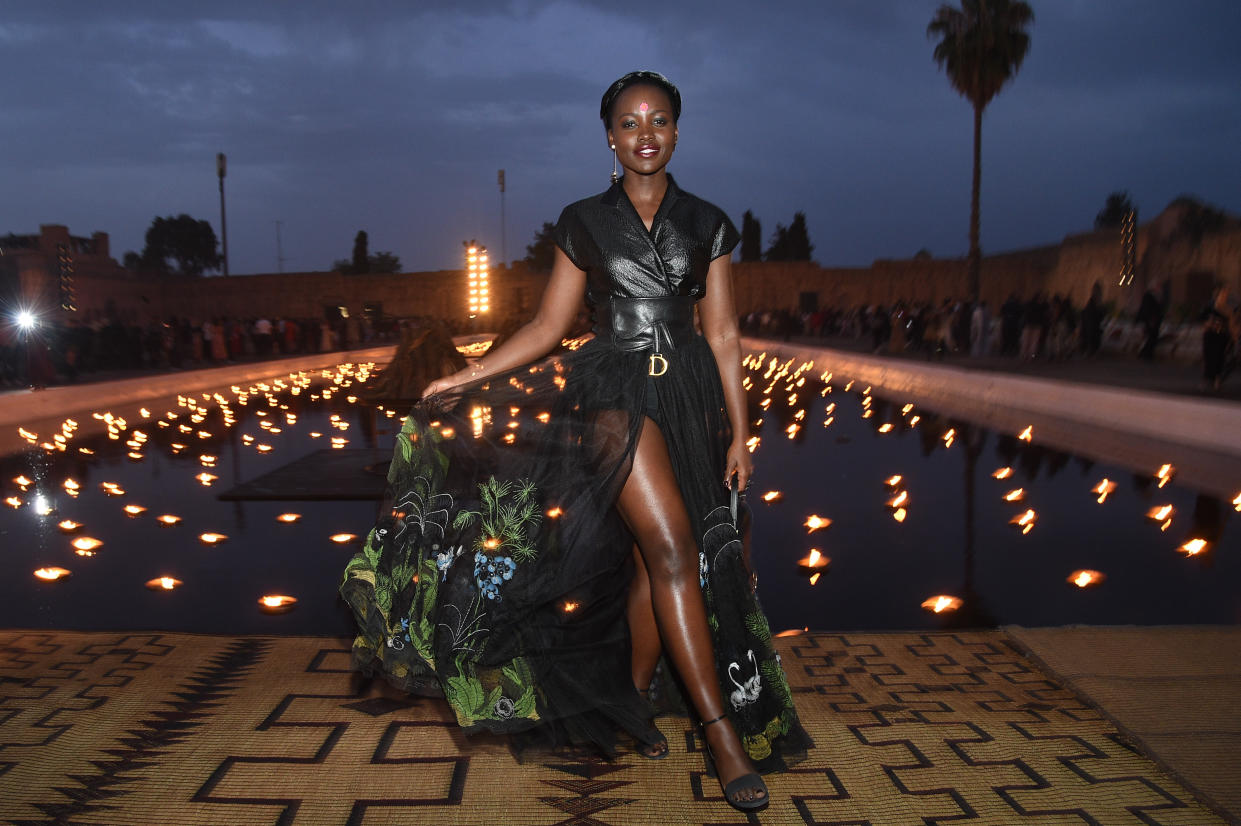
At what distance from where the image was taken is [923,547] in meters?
5.06

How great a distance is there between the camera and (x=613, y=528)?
8.38 feet

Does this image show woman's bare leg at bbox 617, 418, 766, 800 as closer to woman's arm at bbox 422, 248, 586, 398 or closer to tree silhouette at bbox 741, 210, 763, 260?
woman's arm at bbox 422, 248, 586, 398

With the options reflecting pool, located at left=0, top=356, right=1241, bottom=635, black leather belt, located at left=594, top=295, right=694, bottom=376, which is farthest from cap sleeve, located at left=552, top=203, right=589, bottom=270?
reflecting pool, located at left=0, top=356, right=1241, bottom=635

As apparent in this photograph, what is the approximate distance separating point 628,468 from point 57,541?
4.44 metres

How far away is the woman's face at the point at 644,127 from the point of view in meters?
2.50

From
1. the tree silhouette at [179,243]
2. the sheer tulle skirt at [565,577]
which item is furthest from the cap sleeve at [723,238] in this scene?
the tree silhouette at [179,243]

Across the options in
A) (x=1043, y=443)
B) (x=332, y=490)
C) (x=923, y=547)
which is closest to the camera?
(x=923, y=547)

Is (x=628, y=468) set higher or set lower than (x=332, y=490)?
higher

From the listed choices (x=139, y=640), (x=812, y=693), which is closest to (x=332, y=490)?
(x=139, y=640)

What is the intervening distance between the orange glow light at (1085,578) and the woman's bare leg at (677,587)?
275cm

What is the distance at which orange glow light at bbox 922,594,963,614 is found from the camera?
3951 mm

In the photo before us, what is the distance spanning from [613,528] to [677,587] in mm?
310

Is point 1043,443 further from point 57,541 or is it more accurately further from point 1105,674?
point 57,541

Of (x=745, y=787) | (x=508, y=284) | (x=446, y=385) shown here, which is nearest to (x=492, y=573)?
(x=446, y=385)
